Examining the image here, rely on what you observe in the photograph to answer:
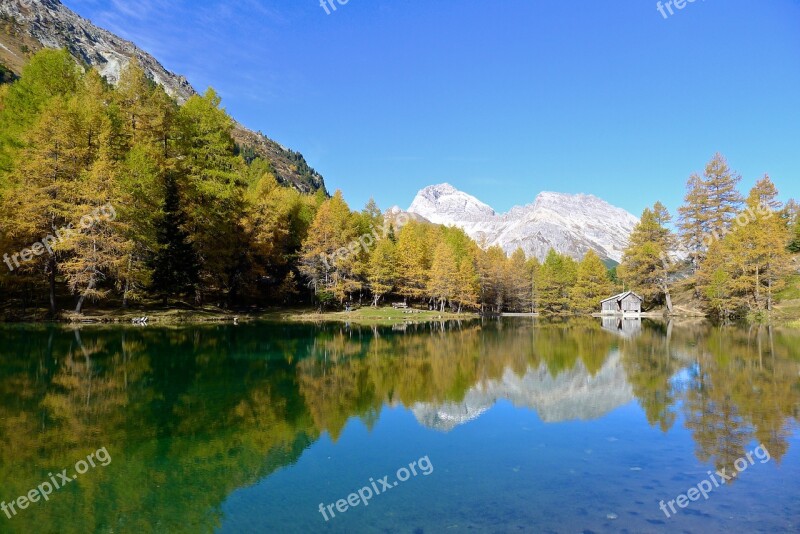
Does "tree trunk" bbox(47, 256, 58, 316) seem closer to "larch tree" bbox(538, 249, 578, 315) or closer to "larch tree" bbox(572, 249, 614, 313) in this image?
"larch tree" bbox(538, 249, 578, 315)

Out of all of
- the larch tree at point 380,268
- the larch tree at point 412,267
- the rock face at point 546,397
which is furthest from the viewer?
the larch tree at point 412,267

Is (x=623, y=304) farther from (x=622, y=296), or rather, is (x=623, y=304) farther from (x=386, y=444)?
(x=386, y=444)

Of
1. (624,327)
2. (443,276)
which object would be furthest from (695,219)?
(443,276)

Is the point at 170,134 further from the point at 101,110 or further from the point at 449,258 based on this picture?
the point at 449,258

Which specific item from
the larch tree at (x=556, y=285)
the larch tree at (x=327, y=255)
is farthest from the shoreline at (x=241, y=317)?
the larch tree at (x=556, y=285)

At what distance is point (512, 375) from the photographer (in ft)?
78.8

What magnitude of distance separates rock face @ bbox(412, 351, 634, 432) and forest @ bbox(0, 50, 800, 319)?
33181 mm

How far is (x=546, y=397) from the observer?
1912cm

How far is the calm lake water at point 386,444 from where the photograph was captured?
8594 mm

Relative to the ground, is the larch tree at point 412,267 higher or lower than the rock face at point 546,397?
higher

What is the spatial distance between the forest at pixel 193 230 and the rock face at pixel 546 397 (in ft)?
109

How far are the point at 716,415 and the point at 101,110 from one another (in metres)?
51.8

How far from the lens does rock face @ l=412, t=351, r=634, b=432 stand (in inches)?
634

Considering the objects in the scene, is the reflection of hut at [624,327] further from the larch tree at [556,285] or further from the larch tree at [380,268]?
the larch tree at [380,268]
